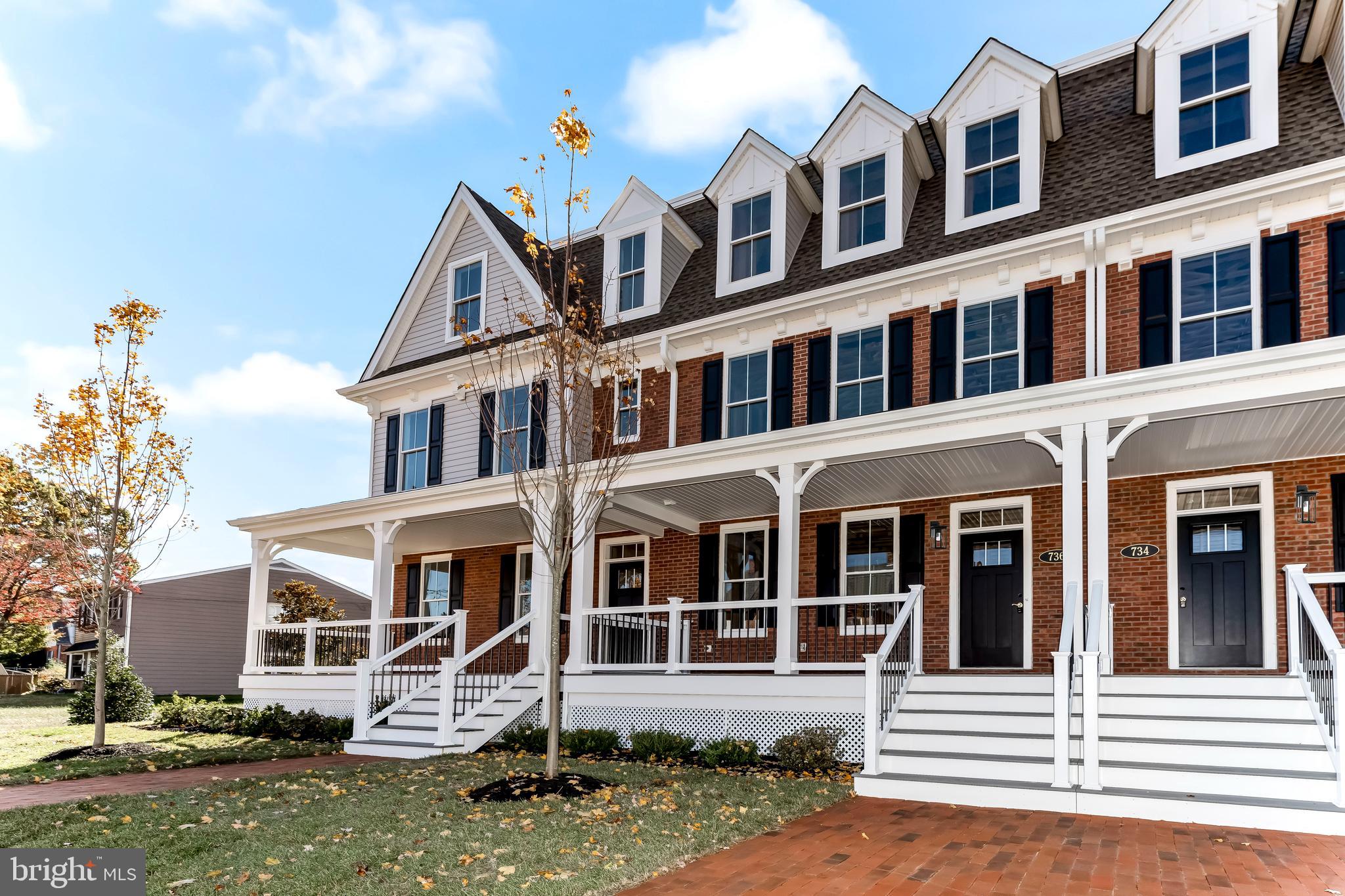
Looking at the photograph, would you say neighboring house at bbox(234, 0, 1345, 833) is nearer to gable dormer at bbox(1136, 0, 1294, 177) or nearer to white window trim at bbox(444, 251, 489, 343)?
gable dormer at bbox(1136, 0, 1294, 177)

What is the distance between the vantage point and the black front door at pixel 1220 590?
11555 millimetres

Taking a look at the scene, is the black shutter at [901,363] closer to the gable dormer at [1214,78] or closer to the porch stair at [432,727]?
the gable dormer at [1214,78]

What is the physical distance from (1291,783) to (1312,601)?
1.82 meters

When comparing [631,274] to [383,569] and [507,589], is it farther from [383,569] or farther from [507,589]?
[383,569]

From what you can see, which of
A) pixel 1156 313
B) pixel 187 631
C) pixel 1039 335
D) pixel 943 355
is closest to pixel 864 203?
pixel 943 355

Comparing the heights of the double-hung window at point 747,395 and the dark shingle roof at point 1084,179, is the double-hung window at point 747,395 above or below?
below

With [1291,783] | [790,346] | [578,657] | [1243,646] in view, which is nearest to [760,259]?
[790,346]

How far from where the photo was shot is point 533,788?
880cm

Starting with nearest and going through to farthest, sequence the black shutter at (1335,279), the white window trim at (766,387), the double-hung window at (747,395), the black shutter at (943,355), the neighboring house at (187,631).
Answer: the black shutter at (1335,279), the black shutter at (943,355), the white window trim at (766,387), the double-hung window at (747,395), the neighboring house at (187,631)

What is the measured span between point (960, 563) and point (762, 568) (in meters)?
3.20

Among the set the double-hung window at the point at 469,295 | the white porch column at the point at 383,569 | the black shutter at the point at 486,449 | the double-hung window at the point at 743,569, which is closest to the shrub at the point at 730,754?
the double-hung window at the point at 743,569

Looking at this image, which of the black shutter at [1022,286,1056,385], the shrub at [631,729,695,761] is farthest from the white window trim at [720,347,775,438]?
the shrub at [631,729,695,761]

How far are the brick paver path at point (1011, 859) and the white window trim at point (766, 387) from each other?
779cm

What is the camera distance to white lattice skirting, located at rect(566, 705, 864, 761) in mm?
11406
